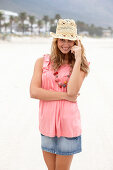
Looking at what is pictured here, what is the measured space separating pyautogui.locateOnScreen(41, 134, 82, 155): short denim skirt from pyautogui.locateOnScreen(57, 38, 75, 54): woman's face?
810 mm

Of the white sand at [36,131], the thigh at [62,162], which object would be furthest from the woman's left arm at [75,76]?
the white sand at [36,131]

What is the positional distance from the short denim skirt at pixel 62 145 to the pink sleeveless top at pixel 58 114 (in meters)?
0.04

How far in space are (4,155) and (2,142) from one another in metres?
0.52

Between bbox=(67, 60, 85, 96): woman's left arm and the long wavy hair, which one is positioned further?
the long wavy hair

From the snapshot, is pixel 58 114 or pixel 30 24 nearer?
pixel 58 114

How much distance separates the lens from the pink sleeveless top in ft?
8.73

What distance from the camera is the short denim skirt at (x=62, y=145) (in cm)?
268

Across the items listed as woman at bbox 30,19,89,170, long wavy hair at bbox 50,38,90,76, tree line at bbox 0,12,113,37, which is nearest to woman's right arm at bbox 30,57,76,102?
woman at bbox 30,19,89,170

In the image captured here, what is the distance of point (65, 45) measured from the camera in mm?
2713

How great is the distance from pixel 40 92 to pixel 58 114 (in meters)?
0.27

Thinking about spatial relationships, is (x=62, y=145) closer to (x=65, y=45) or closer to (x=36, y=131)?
(x=65, y=45)

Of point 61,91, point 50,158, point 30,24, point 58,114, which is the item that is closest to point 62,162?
point 50,158

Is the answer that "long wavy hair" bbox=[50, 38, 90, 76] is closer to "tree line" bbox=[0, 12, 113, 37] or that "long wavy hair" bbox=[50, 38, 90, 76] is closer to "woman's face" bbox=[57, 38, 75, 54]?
"woman's face" bbox=[57, 38, 75, 54]

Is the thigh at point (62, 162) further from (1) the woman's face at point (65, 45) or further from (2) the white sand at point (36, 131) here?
(2) the white sand at point (36, 131)
